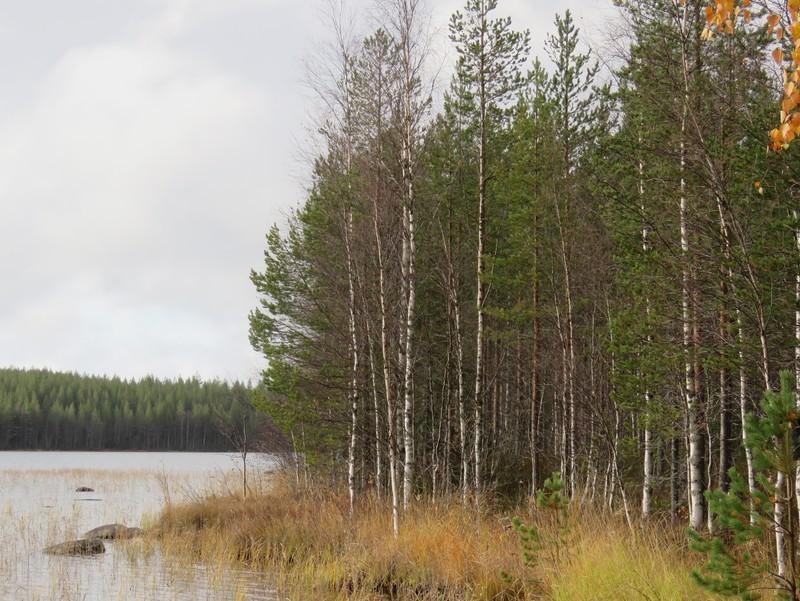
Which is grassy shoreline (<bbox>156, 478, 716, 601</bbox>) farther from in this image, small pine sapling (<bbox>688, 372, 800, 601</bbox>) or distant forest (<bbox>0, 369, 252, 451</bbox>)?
distant forest (<bbox>0, 369, 252, 451</bbox>)

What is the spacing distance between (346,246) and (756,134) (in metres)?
8.55

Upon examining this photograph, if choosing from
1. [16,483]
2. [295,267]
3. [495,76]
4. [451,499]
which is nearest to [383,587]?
[451,499]

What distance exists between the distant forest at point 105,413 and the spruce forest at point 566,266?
7076 centimetres

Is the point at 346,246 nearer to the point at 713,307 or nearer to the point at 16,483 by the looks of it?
the point at 713,307

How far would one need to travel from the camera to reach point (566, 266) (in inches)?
714

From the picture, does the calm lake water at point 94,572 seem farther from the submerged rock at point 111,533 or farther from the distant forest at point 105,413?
the distant forest at point 105,413

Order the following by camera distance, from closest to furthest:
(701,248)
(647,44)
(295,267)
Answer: (701,248) < (647,44) < (295,267)

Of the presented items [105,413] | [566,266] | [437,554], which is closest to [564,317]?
[566,266]

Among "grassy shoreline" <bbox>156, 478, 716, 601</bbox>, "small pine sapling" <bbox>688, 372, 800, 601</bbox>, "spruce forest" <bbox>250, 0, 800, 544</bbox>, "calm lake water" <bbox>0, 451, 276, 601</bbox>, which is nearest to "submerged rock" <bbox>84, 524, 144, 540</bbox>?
"calm lake water" <bbox>0, 451, 276, 601</bbox>

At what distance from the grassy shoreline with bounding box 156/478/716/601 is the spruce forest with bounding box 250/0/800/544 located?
2.69ft

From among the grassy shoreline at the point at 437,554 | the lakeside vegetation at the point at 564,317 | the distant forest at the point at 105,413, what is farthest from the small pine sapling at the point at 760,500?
the distant forest at the point at 105,413

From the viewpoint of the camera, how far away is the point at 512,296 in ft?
81.0

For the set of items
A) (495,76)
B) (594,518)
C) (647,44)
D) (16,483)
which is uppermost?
(495,76)

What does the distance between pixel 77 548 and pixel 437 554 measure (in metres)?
8.43
